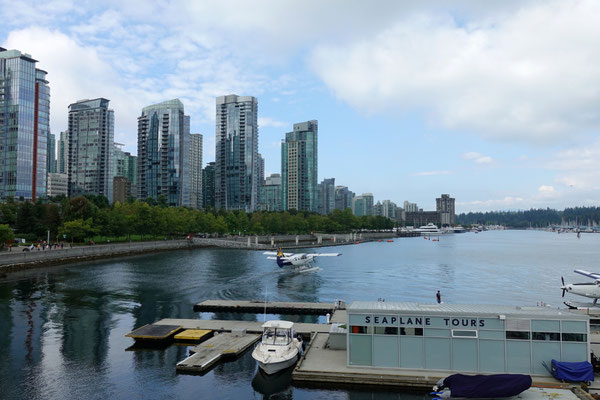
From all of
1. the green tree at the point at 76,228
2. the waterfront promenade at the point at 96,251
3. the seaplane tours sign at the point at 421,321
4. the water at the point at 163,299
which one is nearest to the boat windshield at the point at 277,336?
the water at the point at 163,299

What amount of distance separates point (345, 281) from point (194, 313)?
115ft

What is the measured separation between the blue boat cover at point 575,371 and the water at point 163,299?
27.4 ft

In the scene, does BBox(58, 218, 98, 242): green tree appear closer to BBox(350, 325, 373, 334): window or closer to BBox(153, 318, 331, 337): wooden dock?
BBox(153, 318, 331, 337): wooden dock

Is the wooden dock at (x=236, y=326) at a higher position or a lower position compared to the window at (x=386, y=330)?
lower

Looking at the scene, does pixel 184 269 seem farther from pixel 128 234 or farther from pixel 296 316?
pixel 128 234

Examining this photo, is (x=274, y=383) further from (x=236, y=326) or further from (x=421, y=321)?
(x=236, y=326)

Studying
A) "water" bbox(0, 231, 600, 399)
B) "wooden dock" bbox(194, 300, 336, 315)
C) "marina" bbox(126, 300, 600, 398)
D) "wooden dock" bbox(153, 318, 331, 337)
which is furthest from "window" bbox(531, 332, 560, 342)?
"wooden dock" bbox(194, 300, 336, 315)

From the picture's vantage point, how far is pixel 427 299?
59719 millimetres

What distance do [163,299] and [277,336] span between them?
30.8 metres

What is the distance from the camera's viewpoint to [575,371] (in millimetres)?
23500

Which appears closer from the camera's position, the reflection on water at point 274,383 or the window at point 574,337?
the window at point 574,337

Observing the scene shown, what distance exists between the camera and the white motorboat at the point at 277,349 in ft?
92.7

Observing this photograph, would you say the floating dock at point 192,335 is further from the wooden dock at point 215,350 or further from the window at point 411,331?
the window at point 411,331

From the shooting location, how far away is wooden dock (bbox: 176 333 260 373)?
96.6 ft
